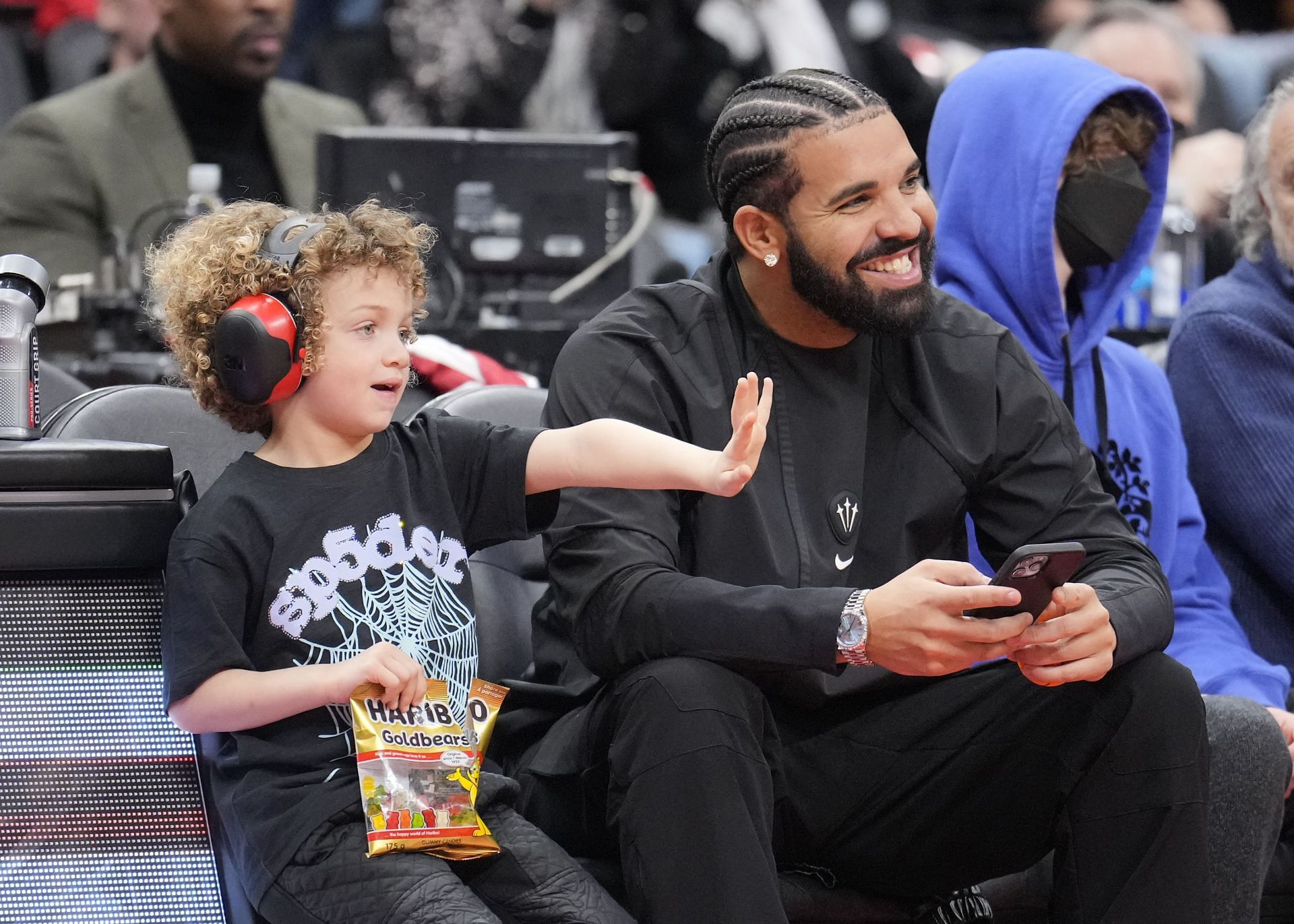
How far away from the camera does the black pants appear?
6.02 ft

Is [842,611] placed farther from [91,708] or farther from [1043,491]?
[91,708]

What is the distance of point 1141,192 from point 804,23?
117 inches

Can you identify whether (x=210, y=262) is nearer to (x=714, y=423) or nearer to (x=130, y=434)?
(x=130, y=434)

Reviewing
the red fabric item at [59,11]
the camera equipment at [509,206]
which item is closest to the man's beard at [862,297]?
the camera equipment at [509,206]

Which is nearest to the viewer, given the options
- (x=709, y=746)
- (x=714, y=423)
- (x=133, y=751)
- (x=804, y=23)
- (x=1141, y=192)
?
(x=709, y=746)

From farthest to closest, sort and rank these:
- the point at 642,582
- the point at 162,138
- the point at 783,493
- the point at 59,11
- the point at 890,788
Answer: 1. the point at 59,11
2. the point at 162,138
3. the point at 783,493
4. the point at 890,788
5. the point at 642,582

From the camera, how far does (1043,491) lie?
7.50 feet

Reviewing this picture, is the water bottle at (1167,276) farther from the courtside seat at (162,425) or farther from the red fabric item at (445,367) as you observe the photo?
the courtside seat at (162,425)

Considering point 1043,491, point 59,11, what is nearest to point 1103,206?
point 1043,491

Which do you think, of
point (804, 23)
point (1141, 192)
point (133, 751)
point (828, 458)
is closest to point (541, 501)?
point (828, 458)

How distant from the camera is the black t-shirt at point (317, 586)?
6.15 ft

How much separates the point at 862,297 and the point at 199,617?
955 millimetres

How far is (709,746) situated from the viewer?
6.03 feet

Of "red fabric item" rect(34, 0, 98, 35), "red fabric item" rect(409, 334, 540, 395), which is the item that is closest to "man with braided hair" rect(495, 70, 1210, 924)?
"red fabric item" rect(409, 334, 540, 395)
